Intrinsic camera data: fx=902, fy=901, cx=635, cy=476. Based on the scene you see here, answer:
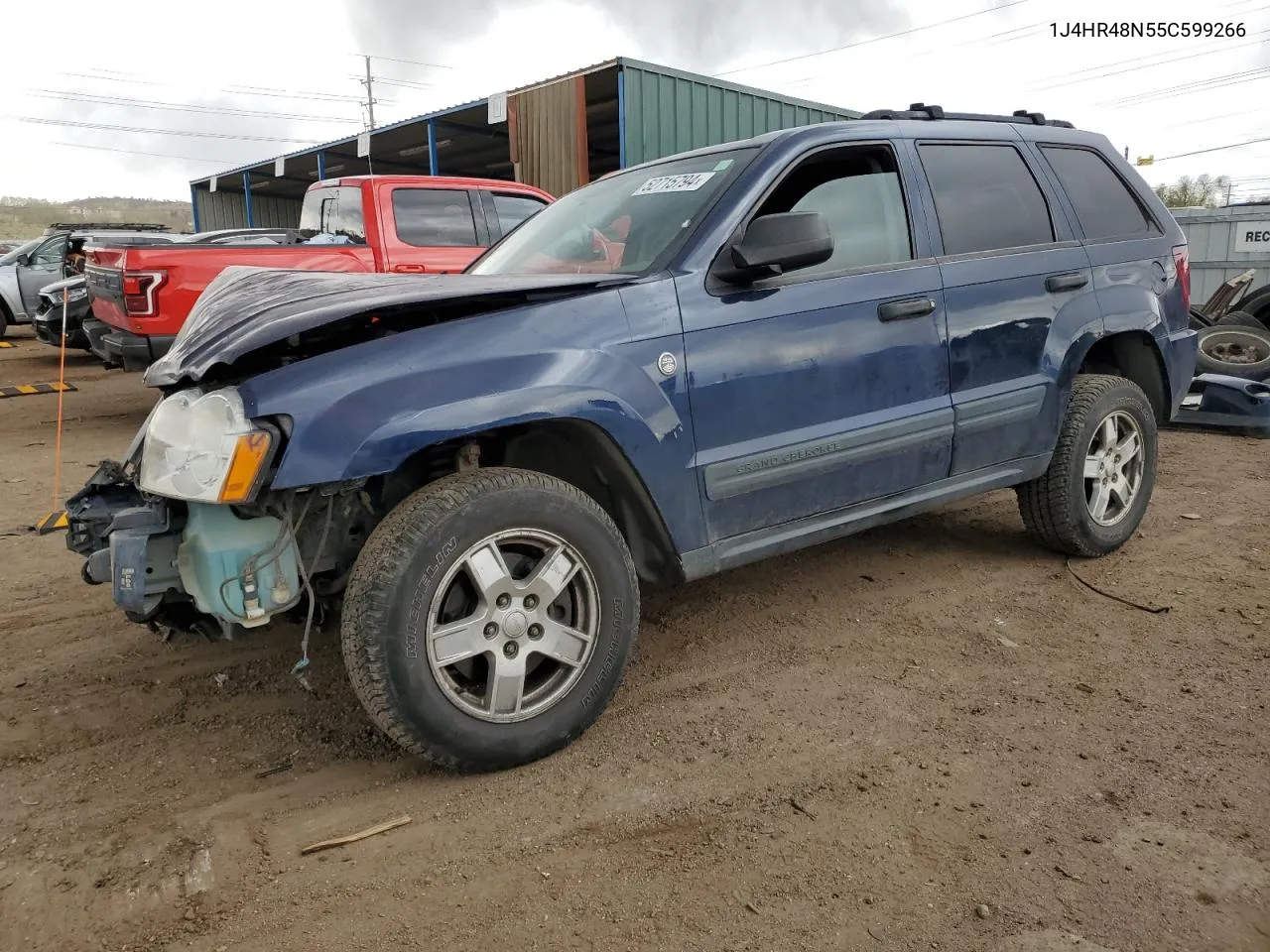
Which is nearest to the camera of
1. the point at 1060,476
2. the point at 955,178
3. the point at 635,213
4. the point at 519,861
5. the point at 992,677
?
the point at 519,861

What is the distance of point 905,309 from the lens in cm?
335

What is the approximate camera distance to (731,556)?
3039 millimetres

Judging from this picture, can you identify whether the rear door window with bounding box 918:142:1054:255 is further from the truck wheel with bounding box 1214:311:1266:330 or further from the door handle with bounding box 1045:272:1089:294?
the truck wheel with bounding box 1214:311:1266:330

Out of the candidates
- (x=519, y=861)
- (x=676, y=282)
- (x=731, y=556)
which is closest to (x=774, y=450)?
(x=731, y=556)

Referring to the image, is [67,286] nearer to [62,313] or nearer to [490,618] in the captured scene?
[62,313]

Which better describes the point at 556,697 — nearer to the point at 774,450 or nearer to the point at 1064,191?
the point at 774,450

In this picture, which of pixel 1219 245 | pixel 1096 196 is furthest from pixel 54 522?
pixel 1219 245

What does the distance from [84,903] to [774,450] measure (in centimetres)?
226

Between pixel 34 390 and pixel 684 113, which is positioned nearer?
pixel 34 390

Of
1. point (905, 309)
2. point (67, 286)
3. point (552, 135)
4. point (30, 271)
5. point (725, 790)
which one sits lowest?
point (725, 790)

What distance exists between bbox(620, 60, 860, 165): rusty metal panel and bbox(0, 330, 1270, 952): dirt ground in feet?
31.9

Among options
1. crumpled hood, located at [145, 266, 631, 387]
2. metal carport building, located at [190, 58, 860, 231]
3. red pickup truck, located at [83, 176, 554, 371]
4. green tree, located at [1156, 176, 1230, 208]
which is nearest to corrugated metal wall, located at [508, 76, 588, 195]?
metal carport building, located at [190, 58, 860, 231]

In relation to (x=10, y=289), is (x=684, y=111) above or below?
above

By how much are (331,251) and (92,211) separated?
137 m
